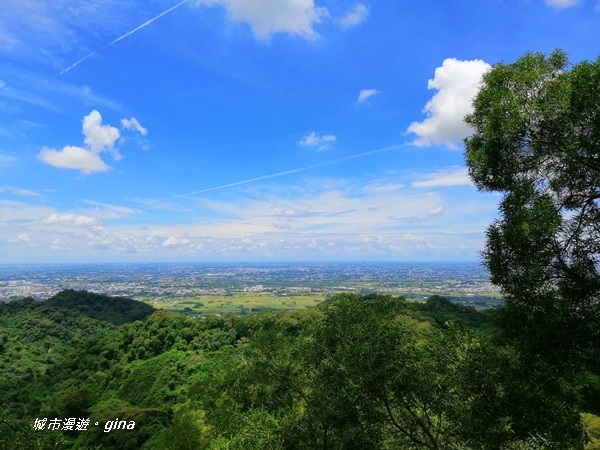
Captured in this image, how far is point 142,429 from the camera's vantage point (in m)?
28.9

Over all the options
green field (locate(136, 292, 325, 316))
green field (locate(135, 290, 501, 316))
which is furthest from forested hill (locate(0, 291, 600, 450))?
green field (locate(135, 290, 501, 316))

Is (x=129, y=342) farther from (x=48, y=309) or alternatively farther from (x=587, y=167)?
(x=587, y=167)

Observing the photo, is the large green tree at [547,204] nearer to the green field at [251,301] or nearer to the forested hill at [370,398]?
the forested hill at [370,398]

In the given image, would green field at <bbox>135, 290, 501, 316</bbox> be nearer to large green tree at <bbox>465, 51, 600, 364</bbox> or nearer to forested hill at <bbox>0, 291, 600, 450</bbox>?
forested hill at <bbox>0, 291, 600, 450</bbox>

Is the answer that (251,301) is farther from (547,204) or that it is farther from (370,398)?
(547,204)

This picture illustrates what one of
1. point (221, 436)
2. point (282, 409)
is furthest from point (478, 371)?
point (221, 436)

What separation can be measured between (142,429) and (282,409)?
21.8m

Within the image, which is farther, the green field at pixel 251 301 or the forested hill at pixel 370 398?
the green field at pixel 251 301

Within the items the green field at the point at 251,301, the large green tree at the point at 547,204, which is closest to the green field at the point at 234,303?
the green field at the point at 251,301

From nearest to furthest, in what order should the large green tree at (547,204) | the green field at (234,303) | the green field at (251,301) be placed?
1. the large green tree at (547,204)
2. the green field at (251,301)
3. the green field at (234,303)

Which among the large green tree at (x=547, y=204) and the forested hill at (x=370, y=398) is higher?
the large green tree at (x=547, y=204)

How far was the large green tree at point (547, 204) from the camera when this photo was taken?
607 centimetres

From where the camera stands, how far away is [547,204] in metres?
6.17

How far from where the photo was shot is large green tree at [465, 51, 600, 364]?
19.9 ft
